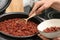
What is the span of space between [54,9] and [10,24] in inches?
14.1

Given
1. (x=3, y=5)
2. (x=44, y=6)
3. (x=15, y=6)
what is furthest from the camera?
(x=15, y=6)

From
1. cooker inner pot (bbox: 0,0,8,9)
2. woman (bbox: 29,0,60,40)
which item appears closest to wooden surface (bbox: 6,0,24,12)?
cooker inner pot (bbox: 0,0,8,9)

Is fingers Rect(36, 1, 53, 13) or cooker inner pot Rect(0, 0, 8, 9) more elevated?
cooker inner pot Rect(0, 0, 8, 9)

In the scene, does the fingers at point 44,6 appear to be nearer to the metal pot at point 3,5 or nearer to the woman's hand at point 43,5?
the woman's hand at point 43,5

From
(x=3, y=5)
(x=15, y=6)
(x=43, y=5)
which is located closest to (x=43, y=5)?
(x=43, y=5)

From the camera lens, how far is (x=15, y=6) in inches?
72.7

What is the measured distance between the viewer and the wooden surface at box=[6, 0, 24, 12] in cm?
182

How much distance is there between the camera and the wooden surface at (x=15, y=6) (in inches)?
71.5

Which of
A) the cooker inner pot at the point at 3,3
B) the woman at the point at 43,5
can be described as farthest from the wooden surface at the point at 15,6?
the woman at the point at 43,5

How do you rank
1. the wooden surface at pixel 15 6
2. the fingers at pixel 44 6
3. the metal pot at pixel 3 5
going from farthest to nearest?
the wooden surface at pixel 15 6 < the metal pot at pixel 3 5 < the fingers at pixel 44 6

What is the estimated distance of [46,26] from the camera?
3.62 ft

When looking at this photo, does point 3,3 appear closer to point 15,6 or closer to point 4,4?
point 4,4

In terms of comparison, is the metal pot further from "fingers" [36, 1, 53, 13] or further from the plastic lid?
"fingers" [36, 1, 53, 13]

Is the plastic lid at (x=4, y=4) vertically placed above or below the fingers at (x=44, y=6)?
above
